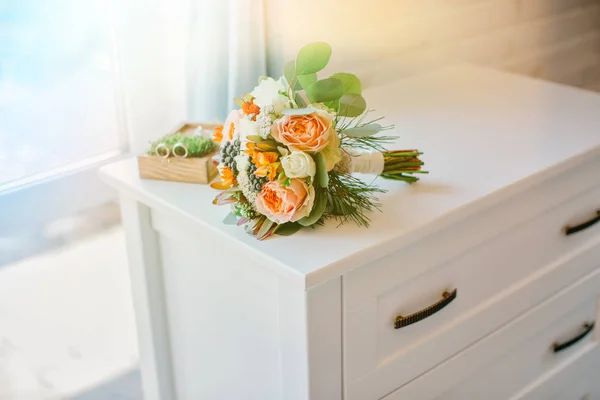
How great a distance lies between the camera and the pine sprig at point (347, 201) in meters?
1.01

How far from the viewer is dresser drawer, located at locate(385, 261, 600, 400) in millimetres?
1213

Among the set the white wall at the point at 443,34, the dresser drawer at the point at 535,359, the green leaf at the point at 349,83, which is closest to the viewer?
the green leaf at the point at 349,83

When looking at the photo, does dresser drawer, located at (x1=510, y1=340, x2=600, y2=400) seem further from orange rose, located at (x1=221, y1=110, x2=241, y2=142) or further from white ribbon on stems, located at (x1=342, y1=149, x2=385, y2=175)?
orange rose, located at (x1=221, y1=110, x2=241, y2=142)

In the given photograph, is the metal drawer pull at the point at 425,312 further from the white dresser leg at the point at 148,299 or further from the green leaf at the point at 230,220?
the white dresser leg at the point at 148,299

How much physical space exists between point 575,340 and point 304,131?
0.81 metres

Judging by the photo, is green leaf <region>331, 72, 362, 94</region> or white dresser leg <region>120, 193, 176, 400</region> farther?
white dresser leg <region>120, 193, 176, 400</region>

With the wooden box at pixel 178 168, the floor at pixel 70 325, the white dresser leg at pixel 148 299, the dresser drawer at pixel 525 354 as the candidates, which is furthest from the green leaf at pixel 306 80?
the floor at pixel 70 325

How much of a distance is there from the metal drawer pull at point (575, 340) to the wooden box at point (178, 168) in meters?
0.72

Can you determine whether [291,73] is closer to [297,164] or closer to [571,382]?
[297,164]

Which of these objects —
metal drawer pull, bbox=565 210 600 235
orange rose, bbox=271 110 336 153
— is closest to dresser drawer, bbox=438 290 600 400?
metal drawer pull, bbox=565 210 600 235

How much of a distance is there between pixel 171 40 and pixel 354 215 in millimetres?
633

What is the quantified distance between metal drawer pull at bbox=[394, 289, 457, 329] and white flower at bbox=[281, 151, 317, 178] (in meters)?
0.28

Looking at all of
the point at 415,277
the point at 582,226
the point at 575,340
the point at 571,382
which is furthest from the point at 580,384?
the point at 415,277

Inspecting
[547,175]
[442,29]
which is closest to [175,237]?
[547,175]
